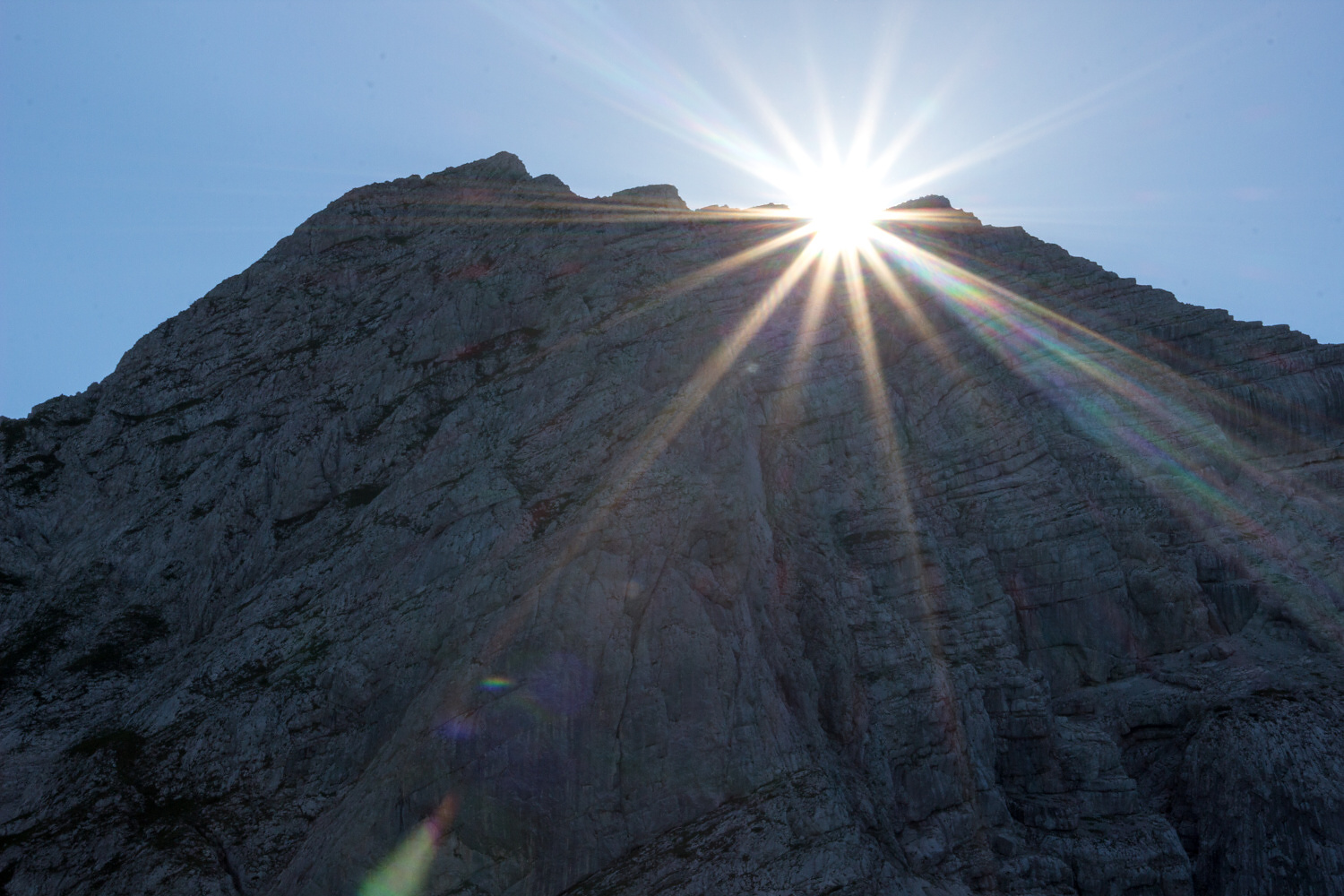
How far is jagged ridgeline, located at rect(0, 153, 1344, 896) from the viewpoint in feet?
101

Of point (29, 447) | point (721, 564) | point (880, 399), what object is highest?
point (29, 447)

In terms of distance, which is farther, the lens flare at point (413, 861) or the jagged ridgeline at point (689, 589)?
the jagged ridgeline at point (689, 589)

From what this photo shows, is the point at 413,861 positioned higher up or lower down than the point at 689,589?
lower down

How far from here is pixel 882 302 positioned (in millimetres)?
52406

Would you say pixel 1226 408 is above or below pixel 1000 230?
below

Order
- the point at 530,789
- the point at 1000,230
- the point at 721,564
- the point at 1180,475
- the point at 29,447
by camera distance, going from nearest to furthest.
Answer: the point at 530,789 < the point at 721,564 < the point at 1180,475 < the point at 29,447 < the point at 1000,230

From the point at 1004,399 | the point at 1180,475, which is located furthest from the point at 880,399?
the point at 1180,475

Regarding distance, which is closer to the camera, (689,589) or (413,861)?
(413,861)

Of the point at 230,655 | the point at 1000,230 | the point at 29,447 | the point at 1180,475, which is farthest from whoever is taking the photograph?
the point at 1000,230

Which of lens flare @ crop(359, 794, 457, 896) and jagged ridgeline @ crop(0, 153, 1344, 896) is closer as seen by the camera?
lens flare @ crop(359, 794, 457, 896)

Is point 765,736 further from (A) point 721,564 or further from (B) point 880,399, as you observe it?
(B) point 880,399

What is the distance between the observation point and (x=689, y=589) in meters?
34.0

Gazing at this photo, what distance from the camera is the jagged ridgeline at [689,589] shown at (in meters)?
30.7

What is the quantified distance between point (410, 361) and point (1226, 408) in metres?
40.2
